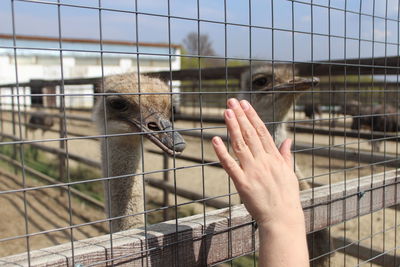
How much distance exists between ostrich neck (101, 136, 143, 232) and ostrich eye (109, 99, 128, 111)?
0.19m

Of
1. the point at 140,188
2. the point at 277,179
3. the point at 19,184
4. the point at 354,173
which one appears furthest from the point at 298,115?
the point at 277,179

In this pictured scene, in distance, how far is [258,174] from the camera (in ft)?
3.85

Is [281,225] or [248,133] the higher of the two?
[248,133]

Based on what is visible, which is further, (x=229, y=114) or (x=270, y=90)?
(x=270, y=90)

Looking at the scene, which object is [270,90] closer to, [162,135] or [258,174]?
[162,135]

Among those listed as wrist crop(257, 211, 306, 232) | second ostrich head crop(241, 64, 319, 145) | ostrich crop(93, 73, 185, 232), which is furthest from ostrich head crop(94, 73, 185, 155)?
→ second ostrich head crop(241, 64, 319, 145)

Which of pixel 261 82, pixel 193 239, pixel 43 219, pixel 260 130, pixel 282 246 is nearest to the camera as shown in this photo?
pixel 282 246

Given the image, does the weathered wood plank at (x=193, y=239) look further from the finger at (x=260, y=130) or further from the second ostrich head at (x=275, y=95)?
the second ostrich head at (x=275, y=95)

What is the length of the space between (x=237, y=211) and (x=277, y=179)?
24.8 inches

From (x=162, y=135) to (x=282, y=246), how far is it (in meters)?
1.00

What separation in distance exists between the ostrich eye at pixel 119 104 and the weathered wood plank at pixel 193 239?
1.02 m

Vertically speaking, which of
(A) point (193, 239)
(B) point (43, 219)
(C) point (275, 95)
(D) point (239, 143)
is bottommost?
(B) point (43, 219)

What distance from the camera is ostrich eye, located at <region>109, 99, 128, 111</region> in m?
2.49

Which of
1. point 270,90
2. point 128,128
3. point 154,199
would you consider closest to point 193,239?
point 128,128
